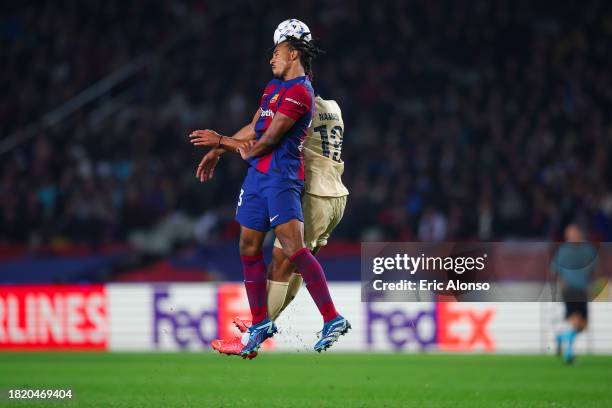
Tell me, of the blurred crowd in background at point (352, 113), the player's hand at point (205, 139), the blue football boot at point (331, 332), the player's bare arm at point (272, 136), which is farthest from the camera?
the blurred crowd in background at point (352, 113)

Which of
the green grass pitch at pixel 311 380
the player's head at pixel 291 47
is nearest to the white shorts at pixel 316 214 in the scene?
the player's head at pixel 291 47

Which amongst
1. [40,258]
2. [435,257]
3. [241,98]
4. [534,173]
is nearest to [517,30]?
[534,173]

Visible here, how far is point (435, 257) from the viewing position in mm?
10164

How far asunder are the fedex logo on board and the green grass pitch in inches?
17.8

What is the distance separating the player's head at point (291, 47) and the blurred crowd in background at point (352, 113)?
30.2 feet

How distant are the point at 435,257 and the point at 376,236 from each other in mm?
7102

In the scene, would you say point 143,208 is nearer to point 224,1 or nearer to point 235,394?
point 224,1

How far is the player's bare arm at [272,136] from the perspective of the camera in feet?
25.5

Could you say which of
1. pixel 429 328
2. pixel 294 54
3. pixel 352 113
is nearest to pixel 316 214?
pixel 294 54

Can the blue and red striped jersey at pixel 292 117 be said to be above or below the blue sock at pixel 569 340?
above

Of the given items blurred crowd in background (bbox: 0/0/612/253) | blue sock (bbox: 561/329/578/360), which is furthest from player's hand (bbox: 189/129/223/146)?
blurred crowd in background (bbox: 0/0/612/253)

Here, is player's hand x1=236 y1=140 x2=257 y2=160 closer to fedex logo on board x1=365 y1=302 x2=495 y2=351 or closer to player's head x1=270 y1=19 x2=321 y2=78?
player's head x1=270 y1=19 x2=321 y2=78

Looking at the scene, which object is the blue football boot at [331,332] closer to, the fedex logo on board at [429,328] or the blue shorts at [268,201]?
the blue shorts at [268,201]

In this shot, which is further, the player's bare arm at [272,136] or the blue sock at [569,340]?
the blue sock at [569,340]
